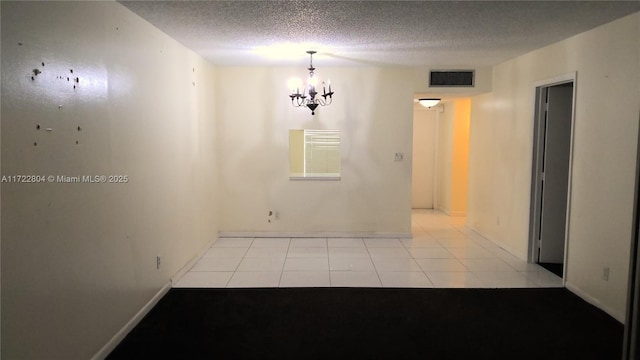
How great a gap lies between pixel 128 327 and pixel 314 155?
3857 millimetres

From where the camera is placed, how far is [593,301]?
3.77 metres

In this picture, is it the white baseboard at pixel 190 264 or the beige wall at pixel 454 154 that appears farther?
the beige wall at pixel 454 154

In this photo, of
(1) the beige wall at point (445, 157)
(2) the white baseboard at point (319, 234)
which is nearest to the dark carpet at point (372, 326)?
(2) the white baseboard at point (319, 234)

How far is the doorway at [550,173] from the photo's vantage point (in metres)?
4.83

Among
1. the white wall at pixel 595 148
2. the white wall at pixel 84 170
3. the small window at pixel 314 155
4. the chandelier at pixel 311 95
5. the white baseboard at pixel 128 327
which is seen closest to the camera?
the white wall at pixel 84 170

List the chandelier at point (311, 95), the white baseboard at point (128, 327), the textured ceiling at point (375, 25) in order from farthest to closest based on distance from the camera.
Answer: the chandelier at point (311, 95)
the textured ceiling at point (375, 25)
the white baseboard at point (128, 327)

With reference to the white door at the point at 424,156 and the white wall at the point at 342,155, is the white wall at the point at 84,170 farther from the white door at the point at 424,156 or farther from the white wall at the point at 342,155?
the white door at the point at 424,156

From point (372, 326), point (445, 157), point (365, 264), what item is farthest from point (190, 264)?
point (445, 157)

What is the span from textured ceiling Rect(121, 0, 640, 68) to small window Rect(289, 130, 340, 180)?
1411mm

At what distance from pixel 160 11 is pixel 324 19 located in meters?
1.32

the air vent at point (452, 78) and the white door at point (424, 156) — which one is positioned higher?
the air vent at point (452, 78)

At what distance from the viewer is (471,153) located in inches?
270

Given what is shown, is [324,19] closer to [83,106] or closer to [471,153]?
[83,106]

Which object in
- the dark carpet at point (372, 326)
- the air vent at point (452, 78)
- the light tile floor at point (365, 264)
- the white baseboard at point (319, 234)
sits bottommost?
the dark carpet at point (372, 326)
